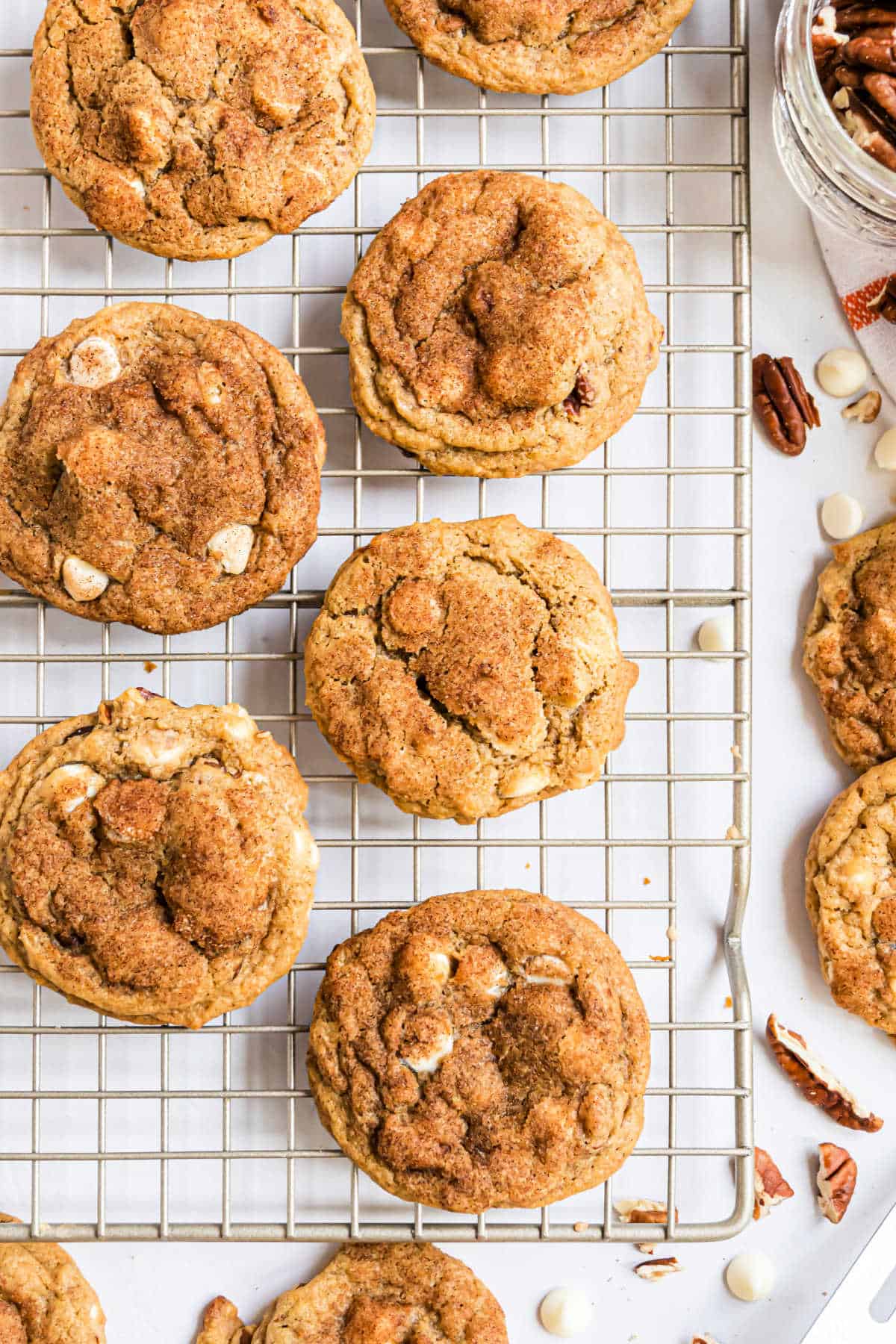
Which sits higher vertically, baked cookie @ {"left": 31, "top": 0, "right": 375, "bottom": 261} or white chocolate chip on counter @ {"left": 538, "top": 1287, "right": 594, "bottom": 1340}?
baked cookie @ {"left": 31, "top": 0, "right": 375, "bottom": 261}

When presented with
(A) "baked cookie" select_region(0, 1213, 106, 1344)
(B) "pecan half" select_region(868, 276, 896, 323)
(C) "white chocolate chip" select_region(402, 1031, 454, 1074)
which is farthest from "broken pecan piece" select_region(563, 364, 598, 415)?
(A) "baked cookie" select_region(0, 1213, 106, 1344)

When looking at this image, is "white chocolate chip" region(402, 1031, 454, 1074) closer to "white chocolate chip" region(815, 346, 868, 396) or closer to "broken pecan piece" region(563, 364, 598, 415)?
"broken pecan piece" region(563, 364, 598, 415)

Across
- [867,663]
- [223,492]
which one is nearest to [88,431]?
[223,492]

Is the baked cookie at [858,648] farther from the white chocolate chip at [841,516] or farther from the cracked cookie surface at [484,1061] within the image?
the cracked cookie surface at [484,1061]

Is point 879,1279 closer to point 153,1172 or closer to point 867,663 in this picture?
point 867,663

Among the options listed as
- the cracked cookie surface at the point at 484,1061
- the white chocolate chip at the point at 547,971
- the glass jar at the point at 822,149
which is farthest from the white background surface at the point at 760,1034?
the white chocolate chip at the point at 547,971

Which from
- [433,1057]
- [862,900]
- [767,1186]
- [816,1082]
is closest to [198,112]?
[433,1057]
